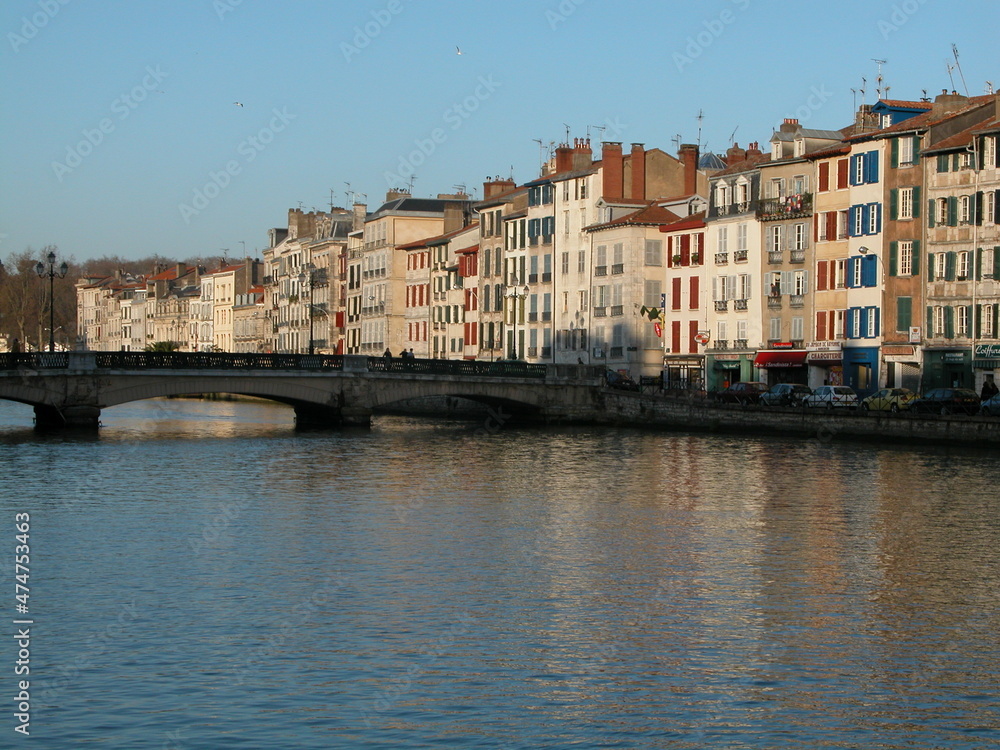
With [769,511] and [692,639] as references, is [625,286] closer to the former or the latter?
[769,511]

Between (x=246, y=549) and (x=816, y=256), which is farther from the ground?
(x=816, y=256)

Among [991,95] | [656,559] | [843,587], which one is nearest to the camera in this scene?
[843,587]

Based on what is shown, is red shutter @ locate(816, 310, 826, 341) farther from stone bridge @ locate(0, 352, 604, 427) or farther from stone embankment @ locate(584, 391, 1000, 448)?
stone bridge @ locate(0, 352, 604, 427)

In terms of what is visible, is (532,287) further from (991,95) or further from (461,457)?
(461,457)

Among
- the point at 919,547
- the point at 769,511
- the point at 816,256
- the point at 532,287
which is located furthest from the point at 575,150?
the point at 919,547

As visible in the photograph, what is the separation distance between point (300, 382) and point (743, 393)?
72.3 feet

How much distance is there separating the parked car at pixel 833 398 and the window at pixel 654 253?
25445mm

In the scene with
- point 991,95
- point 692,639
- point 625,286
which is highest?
point 991,95

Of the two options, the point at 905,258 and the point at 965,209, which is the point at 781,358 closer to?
the point at 905,258

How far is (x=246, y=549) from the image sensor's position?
1256 inches

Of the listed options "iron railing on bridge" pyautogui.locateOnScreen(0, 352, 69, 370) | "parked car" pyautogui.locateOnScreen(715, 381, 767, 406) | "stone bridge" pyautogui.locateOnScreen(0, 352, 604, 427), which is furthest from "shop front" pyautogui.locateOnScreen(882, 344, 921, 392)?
"iron railing on bridge" pyautogui.locateOnScreen(0, 352, 69, 370)

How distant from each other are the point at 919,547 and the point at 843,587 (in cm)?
580

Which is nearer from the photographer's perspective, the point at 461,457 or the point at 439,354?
the point at 461,457

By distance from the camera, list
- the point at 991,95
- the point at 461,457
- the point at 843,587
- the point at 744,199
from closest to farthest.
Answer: the point at 843,587, the point at 461,457, the point at 991,95, the point at 744,199
